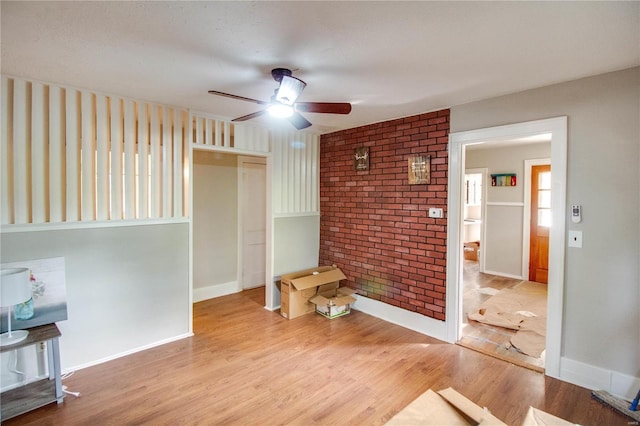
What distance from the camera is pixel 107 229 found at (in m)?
2.90

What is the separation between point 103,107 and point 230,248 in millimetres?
2637

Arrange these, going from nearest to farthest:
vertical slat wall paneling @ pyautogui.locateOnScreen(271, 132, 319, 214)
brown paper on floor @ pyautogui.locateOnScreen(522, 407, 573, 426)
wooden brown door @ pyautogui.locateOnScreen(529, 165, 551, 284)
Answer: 1. brown paper on floor @ pyautogui.locateOnScreen(522, 407, 573, 426)
2. vertical slat wall paneling @ pyautogui.locateOnScreen(271, 132, 319, 214)
3. wooden brown door @ pyautogui.locateOnScreen(529, 165, 551, 284)

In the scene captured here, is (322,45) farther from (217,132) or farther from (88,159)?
(88,159)

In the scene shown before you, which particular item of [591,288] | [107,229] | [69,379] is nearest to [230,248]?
[107,229]

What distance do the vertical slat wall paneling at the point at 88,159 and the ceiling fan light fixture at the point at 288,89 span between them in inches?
71.4

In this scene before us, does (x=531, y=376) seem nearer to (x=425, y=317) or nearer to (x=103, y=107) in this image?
(x=425, y=317)

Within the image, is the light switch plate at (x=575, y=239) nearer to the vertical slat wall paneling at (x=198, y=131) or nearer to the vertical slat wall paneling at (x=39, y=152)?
the vertical slat wall paneling at (x=198, y=131)

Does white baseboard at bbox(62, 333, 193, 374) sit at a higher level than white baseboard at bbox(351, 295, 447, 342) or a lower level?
lower

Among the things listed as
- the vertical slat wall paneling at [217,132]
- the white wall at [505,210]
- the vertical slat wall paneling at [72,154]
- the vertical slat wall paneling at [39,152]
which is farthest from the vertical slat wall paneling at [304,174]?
the white wall at [505,210]

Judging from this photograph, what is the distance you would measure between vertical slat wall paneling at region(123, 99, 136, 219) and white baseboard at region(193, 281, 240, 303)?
6.25ft

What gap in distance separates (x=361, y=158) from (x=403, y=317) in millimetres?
2019

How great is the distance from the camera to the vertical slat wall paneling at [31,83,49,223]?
100 inches

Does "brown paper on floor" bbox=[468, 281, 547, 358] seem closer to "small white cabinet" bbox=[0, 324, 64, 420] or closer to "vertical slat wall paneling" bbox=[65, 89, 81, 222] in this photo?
"small white cabinet" bbox=[0, 324, 64, 420]

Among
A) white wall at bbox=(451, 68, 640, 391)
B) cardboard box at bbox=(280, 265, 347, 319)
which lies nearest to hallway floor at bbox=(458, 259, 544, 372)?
white wall at bbox=(451, 68, 640, 391)
